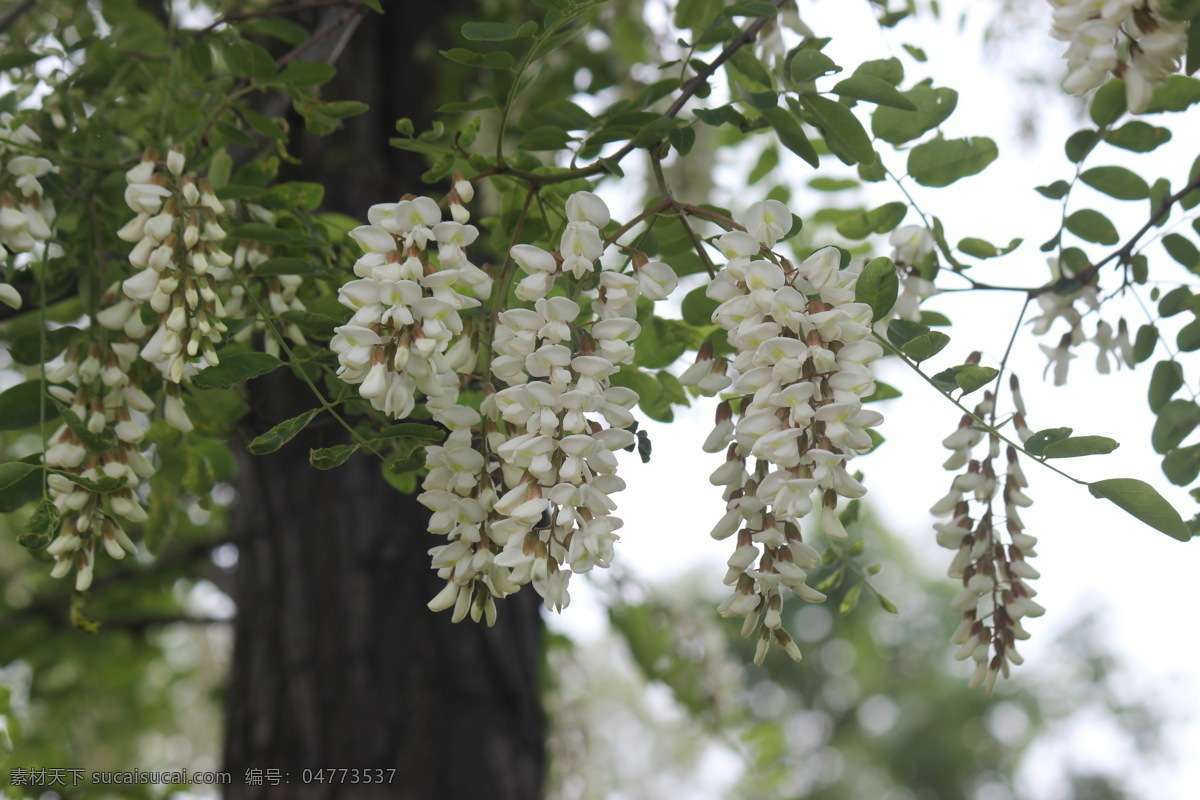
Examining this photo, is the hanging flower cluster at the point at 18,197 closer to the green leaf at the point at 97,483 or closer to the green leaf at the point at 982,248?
the green leaf at the point at 97,483

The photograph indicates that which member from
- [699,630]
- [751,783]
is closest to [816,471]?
[699,630]

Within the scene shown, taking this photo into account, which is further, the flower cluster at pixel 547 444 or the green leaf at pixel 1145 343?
the green leaf at pixel 1145 343

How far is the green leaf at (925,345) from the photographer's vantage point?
0.77m

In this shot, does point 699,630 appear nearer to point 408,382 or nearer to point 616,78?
point 616,78

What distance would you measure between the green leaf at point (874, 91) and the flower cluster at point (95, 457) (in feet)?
2.57

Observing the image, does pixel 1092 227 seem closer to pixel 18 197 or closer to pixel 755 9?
pixel 755 9

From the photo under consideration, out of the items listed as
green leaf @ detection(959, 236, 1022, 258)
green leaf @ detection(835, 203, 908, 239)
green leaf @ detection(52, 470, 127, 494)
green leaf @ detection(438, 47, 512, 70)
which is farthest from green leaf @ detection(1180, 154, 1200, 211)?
green leaf @ detection(52, 470, 127, 494)

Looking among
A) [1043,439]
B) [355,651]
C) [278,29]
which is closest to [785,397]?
[1043,439]

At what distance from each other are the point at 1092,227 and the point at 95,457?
1125 millimetres

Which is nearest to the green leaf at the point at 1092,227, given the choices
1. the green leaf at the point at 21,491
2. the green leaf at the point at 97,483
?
the green leaf at the point at 97,483

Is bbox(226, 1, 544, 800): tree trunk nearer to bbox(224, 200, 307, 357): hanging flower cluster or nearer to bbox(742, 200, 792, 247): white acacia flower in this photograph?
bbox(224, 200, 307, 357): hanging flower cluster

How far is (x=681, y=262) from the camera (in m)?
0.99

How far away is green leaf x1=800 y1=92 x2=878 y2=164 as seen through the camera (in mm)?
883

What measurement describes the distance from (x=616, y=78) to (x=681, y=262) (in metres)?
1.51
